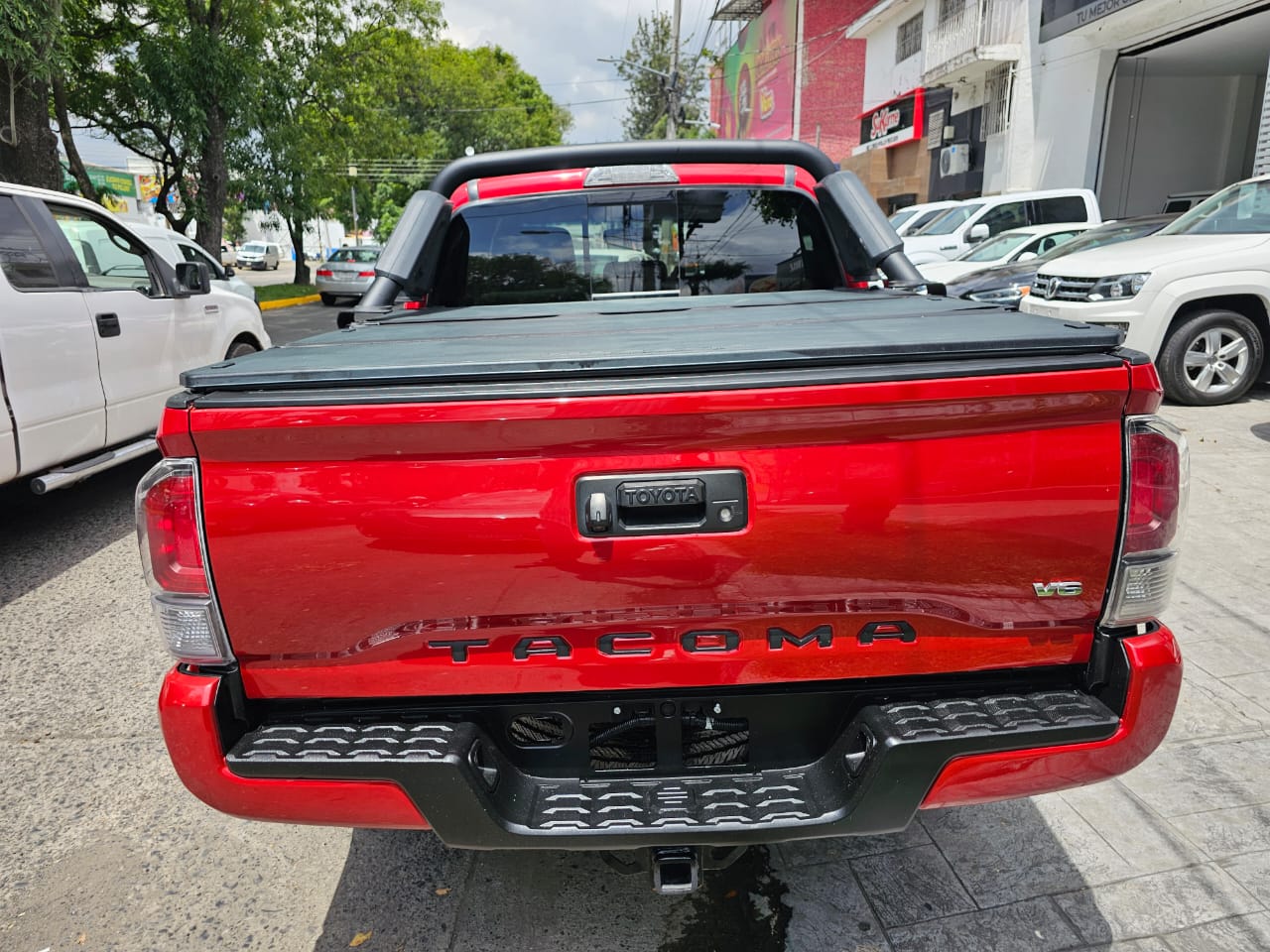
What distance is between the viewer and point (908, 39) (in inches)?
1049

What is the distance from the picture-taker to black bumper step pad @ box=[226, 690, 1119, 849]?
1.72 metres

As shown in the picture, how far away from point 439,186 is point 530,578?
8.69 ft

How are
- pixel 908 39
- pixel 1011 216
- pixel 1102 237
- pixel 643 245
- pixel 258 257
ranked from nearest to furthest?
pixel 643 245
pixel 1102 237
pixel 1011 216
pixel 908 39
pixel 258 257

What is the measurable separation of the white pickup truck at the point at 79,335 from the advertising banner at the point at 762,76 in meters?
37.4

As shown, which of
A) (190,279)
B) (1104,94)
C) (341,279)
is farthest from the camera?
(341,279)

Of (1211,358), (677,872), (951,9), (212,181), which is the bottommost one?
(677,872)

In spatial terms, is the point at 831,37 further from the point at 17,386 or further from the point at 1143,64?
the point at 17,386

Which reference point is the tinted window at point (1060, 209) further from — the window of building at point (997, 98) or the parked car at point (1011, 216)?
the window of building at point (997, 98)

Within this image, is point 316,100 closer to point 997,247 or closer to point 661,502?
point 997,247

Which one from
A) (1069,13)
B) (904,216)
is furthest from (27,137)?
(1069,13)

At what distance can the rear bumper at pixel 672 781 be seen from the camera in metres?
1.72

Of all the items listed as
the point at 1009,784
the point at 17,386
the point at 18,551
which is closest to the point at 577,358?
the point at 1009,784

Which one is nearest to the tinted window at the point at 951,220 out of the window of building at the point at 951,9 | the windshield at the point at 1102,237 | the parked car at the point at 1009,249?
the parked car at the point at 1009,249

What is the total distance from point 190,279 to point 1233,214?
904 centimetres
